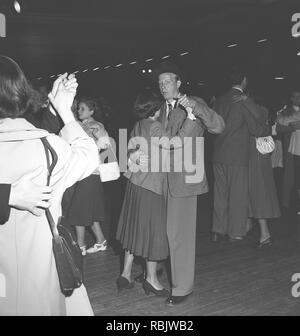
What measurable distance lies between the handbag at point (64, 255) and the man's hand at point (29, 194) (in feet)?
0.19

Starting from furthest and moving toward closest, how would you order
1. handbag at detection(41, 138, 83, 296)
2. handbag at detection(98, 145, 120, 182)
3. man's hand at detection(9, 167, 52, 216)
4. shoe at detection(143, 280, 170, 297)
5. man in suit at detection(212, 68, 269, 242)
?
man in suit at detection(212, 68, 269, 242) < shoe at detection(143, 280, 170, 297) < handbag at detection(98, 145, 120, 182) < handbag at detection(41, 138, 83, 296) < man's hand at detection(9, 167, 52, 216)

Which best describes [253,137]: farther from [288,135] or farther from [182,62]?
[182,62]

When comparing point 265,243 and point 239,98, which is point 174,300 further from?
point 239,98

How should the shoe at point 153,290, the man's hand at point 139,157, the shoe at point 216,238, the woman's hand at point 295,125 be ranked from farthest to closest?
the woman's hand at point 295,125
the shoe at point 216,238
the shoe at point 153,290
the man's hand at point 139,157

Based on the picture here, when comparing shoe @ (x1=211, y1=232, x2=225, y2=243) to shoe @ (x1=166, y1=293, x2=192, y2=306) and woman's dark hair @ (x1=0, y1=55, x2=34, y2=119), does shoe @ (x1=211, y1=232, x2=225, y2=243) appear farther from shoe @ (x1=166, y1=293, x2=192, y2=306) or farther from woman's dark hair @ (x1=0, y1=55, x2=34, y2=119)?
woman's dark hair @ (x1=0, y1=55, x2=34, y2=119)

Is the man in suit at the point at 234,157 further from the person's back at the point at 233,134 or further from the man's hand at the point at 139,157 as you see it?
the man's hand at the point at 139,157

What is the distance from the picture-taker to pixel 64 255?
151cm

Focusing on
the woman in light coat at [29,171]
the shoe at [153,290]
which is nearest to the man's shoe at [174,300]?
the shoe at [153,290]

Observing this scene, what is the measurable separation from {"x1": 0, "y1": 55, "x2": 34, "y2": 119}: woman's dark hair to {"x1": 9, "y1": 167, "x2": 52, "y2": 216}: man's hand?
0.68 feet

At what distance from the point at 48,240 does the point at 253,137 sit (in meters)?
3.43

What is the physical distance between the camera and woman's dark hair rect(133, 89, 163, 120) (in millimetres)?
3049

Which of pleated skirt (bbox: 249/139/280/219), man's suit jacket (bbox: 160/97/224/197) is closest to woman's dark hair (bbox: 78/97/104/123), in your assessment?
man's suit jacket (bbox: 160/97/224/197)

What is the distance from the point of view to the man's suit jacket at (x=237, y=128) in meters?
4.40

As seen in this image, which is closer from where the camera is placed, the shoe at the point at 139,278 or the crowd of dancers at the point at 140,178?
the crowd of dancers at the point at 140,178
